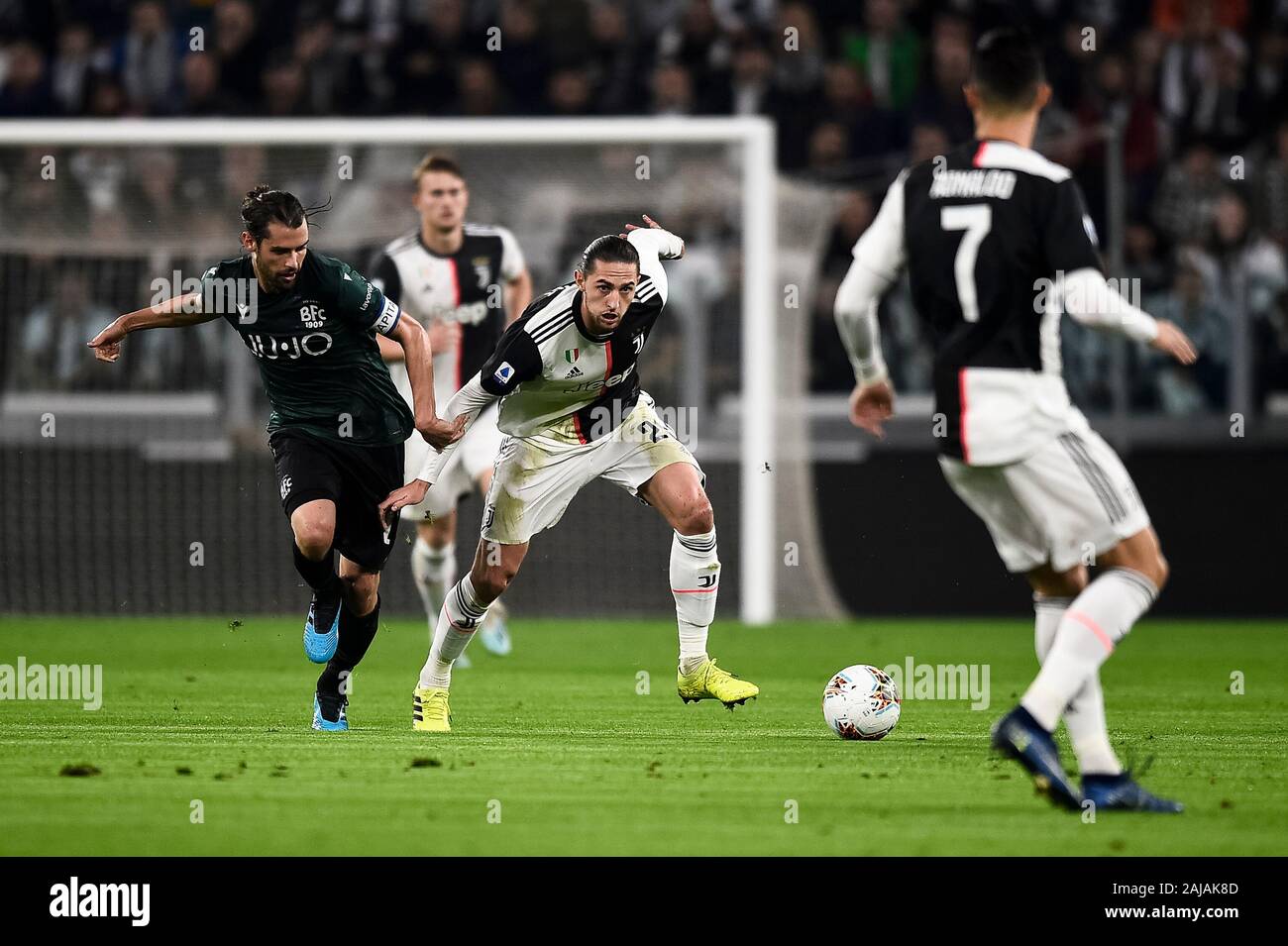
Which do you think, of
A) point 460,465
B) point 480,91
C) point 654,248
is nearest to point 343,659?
point 654,248

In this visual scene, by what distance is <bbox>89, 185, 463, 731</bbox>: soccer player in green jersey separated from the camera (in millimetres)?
7270

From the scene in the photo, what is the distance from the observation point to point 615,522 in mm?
13852

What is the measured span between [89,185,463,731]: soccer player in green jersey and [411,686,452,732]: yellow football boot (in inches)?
11.2

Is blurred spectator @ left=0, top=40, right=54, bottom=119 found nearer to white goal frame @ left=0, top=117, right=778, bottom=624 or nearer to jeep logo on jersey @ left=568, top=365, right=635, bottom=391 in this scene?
white goal frame @ left=0, top=117, right=778, bottom=624

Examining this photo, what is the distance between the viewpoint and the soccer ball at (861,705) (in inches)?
287

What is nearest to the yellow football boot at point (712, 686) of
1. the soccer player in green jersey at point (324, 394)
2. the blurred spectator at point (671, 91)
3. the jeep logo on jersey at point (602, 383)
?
the jeep logo on jersey at point (602, 383)

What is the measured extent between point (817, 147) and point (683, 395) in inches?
111

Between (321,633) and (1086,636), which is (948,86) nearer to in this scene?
(321,633)

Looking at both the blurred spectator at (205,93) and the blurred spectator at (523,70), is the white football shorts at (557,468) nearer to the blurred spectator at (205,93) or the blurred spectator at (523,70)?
the blurred spectator at (523,70)

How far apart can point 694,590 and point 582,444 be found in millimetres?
771

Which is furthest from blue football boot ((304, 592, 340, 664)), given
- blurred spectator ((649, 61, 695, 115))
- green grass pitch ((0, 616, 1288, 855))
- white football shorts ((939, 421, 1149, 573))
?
blurred spectator ((649, 61, 695, 115))

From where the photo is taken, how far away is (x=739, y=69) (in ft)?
52.8

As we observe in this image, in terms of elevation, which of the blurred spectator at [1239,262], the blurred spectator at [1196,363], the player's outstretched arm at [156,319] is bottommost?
the player's outstretched arm at [156,319]

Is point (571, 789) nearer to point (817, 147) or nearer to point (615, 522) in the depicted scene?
point (615, 522)
